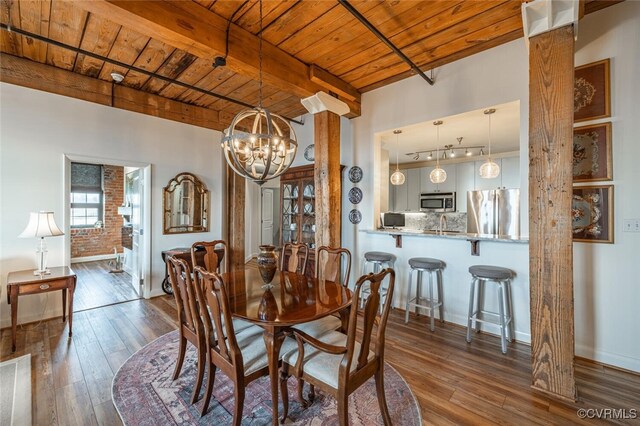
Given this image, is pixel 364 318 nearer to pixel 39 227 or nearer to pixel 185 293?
pixel 185 293

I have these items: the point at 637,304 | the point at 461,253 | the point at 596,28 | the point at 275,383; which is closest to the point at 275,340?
the point at 275,383

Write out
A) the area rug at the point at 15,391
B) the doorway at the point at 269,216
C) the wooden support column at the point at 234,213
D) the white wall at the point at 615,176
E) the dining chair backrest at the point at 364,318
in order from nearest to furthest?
1. the dining chair backrest at the point at 364,318
2. the area rug at the point at 15,391
3. the white wall at the point at 615,176
4. the wooden support column at the point at 234,213
5. the doorway at the point at 269,216

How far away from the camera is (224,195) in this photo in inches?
205

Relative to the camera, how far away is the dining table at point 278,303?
163cm

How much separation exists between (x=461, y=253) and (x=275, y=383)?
2612 mm

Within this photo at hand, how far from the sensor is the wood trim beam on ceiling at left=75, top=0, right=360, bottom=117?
2029 millimetres

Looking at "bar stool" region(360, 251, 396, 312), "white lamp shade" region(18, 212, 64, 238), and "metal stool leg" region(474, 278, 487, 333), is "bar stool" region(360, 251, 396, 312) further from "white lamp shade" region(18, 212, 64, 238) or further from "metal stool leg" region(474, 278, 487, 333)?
"white lamp shade" region(18, 212, 64, 238)

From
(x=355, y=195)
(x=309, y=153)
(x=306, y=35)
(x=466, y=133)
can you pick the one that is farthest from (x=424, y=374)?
(x=466, y=133)

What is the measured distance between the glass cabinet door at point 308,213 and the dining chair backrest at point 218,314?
9.33 feet

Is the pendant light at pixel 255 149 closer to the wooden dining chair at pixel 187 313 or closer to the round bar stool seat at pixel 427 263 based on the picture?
the wooden dining chair at pixel 187 313

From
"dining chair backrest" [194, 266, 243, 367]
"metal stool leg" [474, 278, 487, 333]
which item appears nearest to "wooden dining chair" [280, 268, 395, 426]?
"dining chair backrest" [194, 266, 243, 367]

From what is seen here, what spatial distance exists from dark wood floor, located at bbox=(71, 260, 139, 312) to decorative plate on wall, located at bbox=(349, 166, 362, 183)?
377cm

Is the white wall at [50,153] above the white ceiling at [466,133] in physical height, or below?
below

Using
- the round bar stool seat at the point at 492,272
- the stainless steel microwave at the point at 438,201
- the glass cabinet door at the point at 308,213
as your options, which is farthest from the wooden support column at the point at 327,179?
the stainless steel microwave at the point at 438,201
